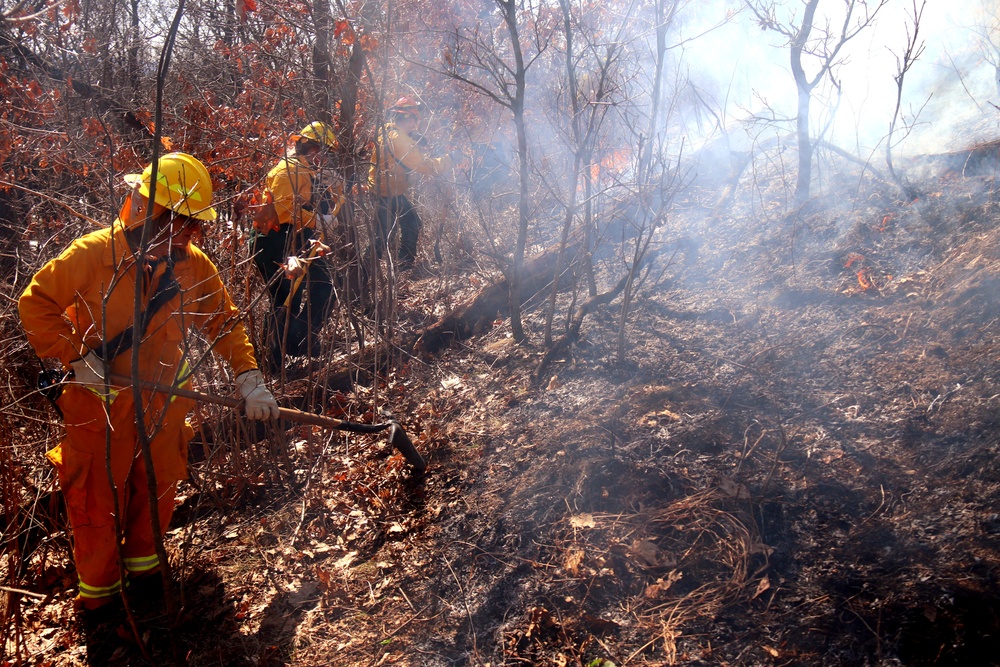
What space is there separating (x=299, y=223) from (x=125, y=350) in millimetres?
1196

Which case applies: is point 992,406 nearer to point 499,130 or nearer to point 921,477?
point 921,477

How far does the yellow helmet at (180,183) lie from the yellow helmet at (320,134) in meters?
0.98

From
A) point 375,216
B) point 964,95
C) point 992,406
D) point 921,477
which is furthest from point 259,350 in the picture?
point 964,95

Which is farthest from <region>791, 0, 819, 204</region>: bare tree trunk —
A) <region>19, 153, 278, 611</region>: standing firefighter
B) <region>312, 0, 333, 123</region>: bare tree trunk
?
<region>19, 153, 278, 611</region>: standing firefighter

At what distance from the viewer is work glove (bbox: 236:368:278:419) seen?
2963 mm

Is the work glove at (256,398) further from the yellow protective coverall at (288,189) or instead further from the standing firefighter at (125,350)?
the yellow protective coverall at (288,189)

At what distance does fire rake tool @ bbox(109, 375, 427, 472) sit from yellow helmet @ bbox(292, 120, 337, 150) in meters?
1.65

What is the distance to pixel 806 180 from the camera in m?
5.58

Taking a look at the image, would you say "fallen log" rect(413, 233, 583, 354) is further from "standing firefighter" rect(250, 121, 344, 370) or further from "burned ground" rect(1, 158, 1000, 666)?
"standing firefighter" rect(250, 121, 344, 370)

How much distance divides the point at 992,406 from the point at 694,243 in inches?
122

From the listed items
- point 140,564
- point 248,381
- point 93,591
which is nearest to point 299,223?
point 248,381

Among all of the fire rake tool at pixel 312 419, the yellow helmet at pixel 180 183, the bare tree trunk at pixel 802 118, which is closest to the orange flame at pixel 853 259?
the bare tree trunk at pixel 802 118

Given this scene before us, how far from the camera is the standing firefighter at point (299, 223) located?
3.51 meters

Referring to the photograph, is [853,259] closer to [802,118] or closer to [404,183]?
[802,118]
